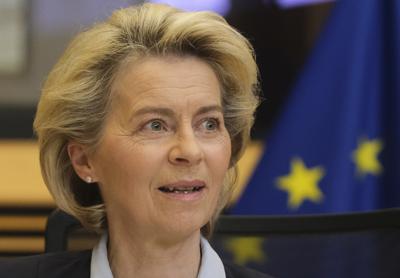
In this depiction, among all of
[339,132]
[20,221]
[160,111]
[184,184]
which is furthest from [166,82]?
[20,221]

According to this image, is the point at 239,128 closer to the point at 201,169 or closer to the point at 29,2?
the point at 201,169

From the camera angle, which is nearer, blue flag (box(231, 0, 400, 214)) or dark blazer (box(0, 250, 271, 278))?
dark blazer (box(0, 250, 271, 278))

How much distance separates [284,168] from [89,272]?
0.82 m

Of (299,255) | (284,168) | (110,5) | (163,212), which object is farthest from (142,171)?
(110,5)

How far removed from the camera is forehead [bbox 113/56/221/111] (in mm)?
1395

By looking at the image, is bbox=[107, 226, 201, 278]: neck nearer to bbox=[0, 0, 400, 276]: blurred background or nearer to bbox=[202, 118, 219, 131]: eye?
bbox=[202, 118, 219, 131]: eye

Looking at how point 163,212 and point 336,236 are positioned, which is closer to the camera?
point 163,212

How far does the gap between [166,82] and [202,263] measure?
318mm

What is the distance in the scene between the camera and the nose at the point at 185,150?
4.41 feet

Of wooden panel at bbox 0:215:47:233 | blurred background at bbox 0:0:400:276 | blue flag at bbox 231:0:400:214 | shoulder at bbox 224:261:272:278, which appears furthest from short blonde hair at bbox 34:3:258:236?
wooden panel at bbox 0:215:47:233

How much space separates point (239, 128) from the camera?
→ 5.15 feet

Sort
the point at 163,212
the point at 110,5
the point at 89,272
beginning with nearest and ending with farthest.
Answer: the point at 163,212, the point at 89,272, the point at 110,5

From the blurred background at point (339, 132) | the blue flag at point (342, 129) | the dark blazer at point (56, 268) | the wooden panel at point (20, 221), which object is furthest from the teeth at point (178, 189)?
the wooden panel at point (20, 221)

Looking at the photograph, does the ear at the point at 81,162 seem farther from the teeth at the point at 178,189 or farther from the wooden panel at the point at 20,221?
the wooden panel at the point at 20,221
